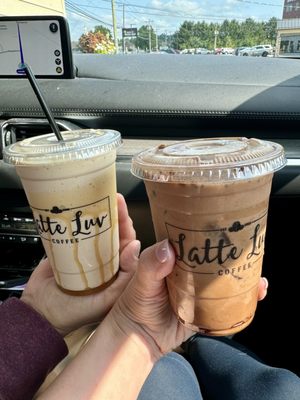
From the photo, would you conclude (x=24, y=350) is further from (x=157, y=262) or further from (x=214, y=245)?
(x=214, y=245)

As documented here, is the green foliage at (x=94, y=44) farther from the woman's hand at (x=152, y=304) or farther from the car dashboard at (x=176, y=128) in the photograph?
the woman's hand at (x=152, y=304)

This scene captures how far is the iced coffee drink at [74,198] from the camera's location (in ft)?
2.74

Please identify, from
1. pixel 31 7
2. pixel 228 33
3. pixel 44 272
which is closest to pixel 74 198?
pixel 44 272

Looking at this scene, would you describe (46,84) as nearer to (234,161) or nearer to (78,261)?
(78,261)

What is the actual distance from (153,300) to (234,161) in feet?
1.11

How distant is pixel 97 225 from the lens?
909 millimetres

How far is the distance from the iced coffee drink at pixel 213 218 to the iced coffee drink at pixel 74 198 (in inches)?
5.4

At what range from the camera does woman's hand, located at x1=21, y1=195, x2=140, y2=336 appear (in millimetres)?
1009

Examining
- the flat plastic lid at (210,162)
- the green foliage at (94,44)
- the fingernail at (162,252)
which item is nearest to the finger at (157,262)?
the fingernail at (162,252)

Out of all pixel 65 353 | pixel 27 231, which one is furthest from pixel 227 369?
pixel 27 231

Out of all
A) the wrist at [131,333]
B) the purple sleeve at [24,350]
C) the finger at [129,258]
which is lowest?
the purple sleeve at [24,350]

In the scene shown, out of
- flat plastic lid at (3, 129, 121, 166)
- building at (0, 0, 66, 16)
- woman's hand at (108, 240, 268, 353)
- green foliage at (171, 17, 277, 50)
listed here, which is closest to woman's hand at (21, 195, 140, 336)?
woman's hand at (108, 240, 268, 353)

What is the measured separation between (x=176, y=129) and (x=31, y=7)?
15.0 m

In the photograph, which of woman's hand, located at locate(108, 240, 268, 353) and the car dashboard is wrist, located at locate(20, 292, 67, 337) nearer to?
woman's hand, located at locate(108, 240, 268, 353)
